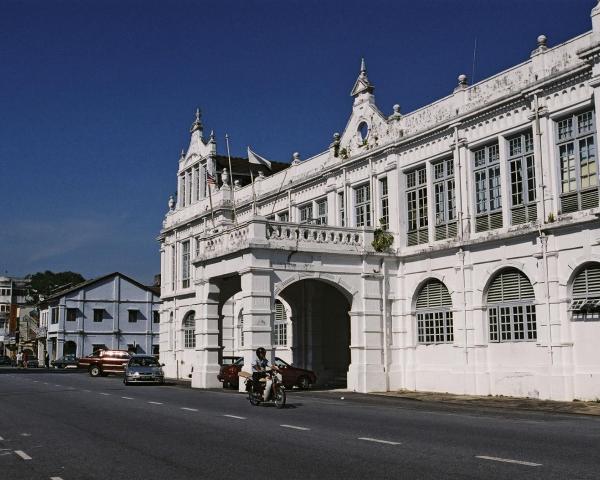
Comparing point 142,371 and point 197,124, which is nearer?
point 142,371

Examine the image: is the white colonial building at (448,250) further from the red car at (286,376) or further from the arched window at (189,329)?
the arched window at (189,329)

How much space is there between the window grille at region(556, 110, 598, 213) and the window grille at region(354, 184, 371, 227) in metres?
9.56

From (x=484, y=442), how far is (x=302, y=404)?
10.1 metres

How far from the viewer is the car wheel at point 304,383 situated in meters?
29.7

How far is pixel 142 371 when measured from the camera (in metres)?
35.0

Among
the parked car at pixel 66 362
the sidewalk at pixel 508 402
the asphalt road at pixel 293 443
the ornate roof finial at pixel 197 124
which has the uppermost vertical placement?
the ornate roof finial at pixel 197 124

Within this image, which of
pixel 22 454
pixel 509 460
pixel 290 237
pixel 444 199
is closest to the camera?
pixel 509 460

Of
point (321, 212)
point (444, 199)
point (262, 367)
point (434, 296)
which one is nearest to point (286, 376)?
point (434, 296)

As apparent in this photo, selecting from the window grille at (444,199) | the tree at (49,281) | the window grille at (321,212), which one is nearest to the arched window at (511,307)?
the window grille at (444,199)

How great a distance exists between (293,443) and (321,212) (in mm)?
22748

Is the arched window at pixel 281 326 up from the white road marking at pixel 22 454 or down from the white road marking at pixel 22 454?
up

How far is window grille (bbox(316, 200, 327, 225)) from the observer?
33.7 m

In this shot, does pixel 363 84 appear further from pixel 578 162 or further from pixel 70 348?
pixel 70 348

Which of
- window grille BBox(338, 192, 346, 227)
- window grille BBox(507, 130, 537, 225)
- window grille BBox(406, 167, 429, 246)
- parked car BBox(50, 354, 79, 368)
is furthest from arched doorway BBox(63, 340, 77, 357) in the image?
window grille BBox(507, 130, 537, 225)
